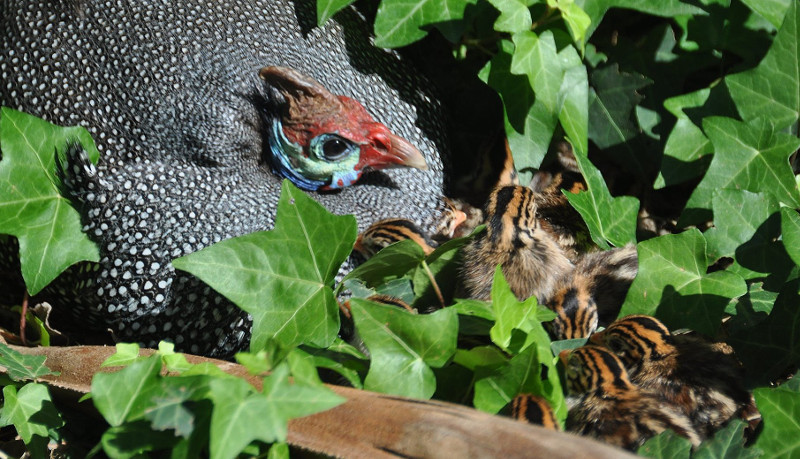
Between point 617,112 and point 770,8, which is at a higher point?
point 770,8

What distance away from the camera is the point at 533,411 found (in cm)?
143

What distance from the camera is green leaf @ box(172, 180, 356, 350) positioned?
1.64 meters

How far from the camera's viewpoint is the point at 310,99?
2.08m

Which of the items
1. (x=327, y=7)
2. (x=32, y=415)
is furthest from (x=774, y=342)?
(x=32, y=415)

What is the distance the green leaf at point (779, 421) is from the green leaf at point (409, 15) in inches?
49.7

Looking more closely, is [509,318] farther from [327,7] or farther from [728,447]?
[327,7]

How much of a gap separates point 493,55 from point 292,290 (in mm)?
1003

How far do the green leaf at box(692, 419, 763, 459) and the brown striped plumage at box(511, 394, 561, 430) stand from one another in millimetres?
261

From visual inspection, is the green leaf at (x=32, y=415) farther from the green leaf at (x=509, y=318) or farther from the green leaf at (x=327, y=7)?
the green leaf at (x=327, y=7)

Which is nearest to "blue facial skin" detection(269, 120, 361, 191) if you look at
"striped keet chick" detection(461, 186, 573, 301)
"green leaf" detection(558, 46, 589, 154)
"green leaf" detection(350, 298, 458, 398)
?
"striped keet chick" detection(461, 186, 573, 301)

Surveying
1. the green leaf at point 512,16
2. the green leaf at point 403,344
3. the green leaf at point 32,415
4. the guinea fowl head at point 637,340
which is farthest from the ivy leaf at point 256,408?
the green leaf at point 512,16

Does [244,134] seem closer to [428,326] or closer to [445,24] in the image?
[445,24]

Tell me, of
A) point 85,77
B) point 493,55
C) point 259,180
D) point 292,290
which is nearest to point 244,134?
point 259,180

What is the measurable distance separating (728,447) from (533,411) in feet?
1.16
